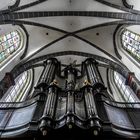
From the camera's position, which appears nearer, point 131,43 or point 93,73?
point 93,73

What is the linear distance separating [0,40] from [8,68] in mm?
1740

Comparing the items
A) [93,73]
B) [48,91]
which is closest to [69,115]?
[48,91]

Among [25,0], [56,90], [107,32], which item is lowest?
[56,90]

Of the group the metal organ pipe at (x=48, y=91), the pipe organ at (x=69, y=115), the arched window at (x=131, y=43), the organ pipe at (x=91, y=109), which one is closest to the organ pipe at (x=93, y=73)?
the pipe organ at (x=69, y=115)

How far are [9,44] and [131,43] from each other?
779 cm

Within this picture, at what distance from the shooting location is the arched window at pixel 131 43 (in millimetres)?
13070

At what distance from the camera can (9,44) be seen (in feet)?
44.4

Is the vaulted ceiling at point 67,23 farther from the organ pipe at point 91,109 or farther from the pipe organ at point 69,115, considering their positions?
the organ pipe at point 91,109

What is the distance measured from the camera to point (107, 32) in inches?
590

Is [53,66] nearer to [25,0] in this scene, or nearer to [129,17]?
[25,0]

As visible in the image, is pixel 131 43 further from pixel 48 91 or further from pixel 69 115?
pixel 69 115

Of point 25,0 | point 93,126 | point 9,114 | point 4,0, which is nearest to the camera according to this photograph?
point 93,126

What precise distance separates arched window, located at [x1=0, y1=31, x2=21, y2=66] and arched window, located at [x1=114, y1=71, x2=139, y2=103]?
756 centimetres

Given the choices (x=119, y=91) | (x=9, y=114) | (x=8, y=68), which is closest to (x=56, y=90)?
(x=9, y=114)
